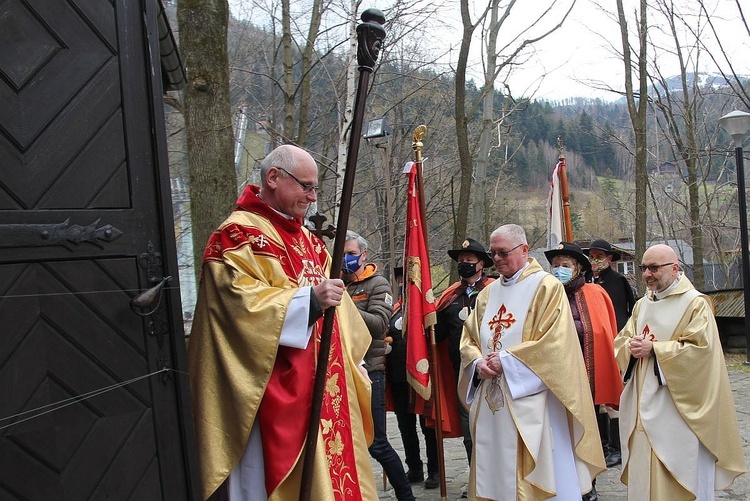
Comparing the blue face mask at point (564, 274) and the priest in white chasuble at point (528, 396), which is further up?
the blue face mask at point (564, 274)

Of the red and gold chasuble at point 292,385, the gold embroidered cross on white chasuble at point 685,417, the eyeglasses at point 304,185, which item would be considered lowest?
the gold embroidered cross on white chasuble at point 685,417

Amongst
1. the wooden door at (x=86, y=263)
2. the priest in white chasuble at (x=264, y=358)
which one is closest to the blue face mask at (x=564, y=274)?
the priest in white chasuble at (x=264, y=358)

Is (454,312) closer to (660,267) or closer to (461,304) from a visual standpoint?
(461,304)

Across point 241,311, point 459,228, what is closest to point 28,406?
point 241,311

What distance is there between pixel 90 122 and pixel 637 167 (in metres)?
14.8

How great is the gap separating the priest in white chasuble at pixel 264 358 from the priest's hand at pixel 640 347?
8.43ft

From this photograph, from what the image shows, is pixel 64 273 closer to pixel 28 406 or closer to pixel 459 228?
pixel 28 406

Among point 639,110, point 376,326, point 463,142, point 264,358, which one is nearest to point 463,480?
point 376,326

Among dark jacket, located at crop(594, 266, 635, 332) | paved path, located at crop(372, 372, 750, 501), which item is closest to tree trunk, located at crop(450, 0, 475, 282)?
paved path, located at crop(372, 372, 750, 501)

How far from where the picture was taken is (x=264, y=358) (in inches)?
133

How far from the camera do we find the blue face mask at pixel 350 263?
5.77 meters

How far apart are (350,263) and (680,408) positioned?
8.55ft

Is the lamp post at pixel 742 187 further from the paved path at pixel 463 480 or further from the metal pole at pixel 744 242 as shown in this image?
the paved path at pixel 463 480

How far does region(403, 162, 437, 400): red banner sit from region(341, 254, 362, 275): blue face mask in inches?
27.1
